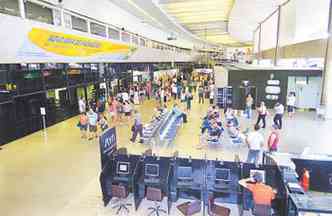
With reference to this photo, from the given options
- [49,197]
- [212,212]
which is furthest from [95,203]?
[212,212]

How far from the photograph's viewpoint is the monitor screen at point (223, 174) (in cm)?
534

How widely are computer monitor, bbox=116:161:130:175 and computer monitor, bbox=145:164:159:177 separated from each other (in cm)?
50

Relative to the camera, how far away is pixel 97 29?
43.2 ft

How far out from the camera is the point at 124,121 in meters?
13.2

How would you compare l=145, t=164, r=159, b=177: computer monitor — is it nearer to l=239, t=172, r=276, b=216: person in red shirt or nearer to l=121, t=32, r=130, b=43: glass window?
l=239, t=172, r=276, b=216: person in red shirt

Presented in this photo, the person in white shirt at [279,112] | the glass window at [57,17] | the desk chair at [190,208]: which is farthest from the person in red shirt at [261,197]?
the glass window at [57,17]

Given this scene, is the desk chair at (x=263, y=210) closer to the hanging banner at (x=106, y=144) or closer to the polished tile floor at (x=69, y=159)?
the polished tile floor at (x=69, y=159)

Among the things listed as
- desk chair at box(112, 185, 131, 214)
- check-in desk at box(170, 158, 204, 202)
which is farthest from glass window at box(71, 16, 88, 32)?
check-in desk at box(170, 158, 204, 202)

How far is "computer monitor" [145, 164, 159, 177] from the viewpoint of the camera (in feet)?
18.3

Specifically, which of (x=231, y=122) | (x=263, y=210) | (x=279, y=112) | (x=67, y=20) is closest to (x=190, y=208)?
(x=263, y=210)

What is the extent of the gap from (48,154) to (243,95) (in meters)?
12.1

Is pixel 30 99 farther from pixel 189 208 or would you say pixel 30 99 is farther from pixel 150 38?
pixel 150 38

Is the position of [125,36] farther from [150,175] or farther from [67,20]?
[150,175]

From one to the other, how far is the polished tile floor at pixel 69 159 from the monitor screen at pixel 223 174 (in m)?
2.45
